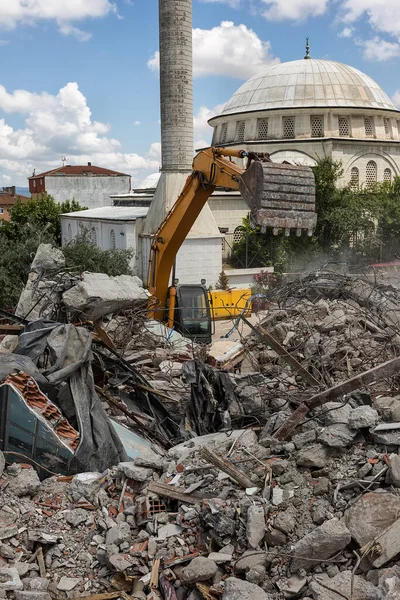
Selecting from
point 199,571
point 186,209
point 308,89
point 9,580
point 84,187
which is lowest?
point 9,580

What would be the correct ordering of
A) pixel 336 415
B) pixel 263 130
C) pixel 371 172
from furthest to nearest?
1. pixel 263 130
2. pixel 371 172
3. pixel 336 415

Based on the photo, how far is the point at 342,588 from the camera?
13.3 ft

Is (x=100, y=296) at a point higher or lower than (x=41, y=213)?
lower

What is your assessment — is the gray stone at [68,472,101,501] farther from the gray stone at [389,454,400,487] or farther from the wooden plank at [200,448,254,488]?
the gray stone at [389,454,400,487]

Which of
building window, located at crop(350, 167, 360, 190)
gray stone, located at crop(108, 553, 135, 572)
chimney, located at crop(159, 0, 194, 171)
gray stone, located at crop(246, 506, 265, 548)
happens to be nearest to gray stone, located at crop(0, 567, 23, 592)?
gray stone, located at crop(108, 553, 135, 572)

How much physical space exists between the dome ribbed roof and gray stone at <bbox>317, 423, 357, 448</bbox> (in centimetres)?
3164

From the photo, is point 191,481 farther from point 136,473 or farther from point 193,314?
point 193,314

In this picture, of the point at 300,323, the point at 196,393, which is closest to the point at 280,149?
the point at 300,323

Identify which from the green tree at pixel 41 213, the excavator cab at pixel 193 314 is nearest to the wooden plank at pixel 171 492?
the excavator cab at pixel 193 314

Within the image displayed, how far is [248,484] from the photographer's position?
5.12m

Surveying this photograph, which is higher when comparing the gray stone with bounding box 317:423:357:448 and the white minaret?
Result: the white minaret

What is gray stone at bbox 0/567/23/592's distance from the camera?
4.48 m

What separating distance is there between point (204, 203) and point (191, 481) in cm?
797

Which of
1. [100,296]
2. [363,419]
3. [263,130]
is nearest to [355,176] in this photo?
[263,130]
